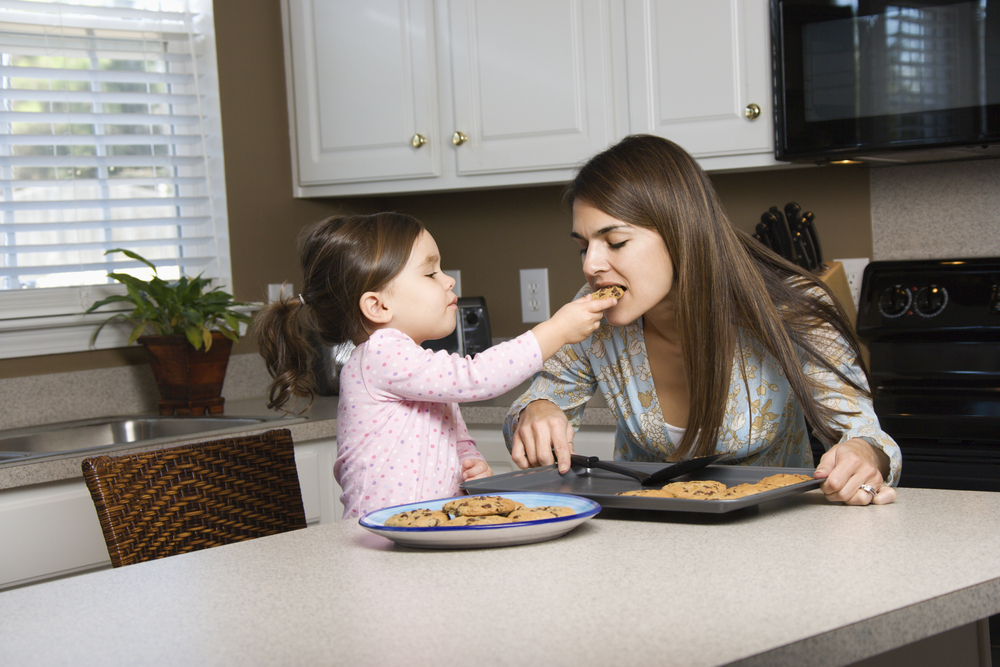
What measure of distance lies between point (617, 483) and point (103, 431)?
1558 mm

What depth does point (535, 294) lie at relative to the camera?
10.0 ft

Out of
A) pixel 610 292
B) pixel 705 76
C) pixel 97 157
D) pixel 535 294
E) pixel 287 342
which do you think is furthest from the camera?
pixel 535 294

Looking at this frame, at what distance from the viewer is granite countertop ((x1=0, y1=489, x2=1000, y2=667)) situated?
2.32 feet

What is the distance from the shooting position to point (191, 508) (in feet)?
4.39

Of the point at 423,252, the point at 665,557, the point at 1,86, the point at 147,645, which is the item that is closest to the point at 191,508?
the point at 423,252

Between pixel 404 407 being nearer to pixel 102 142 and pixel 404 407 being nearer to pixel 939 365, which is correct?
pixel 939 365

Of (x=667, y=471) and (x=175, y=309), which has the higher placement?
(x=175, y=309)

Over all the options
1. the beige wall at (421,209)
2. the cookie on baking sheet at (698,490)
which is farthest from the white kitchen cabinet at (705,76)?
the cookie on baking sheet at (698,490)

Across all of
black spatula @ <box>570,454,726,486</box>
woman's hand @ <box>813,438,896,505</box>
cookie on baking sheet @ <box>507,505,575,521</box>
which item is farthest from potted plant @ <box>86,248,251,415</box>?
woman's hand @ <box>813,438,896,505</box>

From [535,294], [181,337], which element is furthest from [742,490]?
[535,294]

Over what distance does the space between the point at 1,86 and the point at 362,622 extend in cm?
207

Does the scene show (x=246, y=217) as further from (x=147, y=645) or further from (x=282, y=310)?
(x=147, y=645)

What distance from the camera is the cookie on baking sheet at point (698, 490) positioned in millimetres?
1059

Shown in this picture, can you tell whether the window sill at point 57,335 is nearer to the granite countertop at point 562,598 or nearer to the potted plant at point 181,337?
the potted plant at point 181,337
